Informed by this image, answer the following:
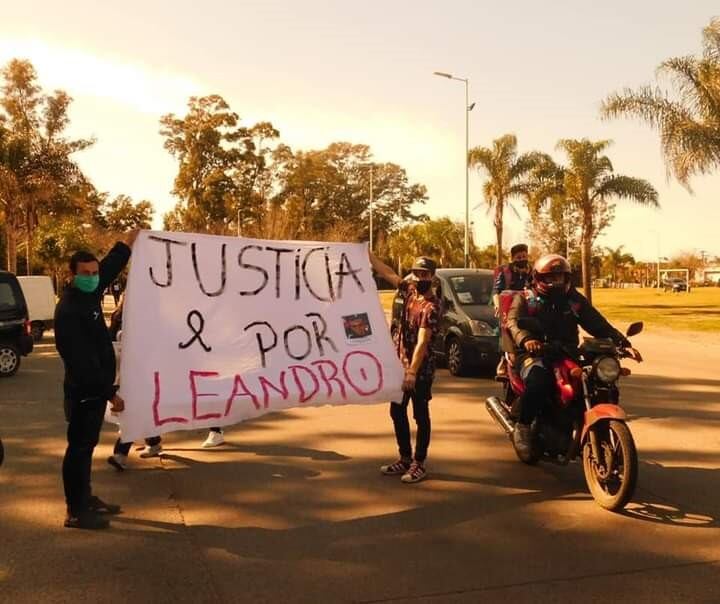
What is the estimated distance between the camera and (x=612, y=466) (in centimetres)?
522

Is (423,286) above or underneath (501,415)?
above

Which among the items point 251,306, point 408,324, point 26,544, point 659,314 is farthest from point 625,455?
point 659,314

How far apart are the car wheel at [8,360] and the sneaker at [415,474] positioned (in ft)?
31.3

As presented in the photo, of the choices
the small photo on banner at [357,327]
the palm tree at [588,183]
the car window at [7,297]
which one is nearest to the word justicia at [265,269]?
the small photo on banner at [357,327]

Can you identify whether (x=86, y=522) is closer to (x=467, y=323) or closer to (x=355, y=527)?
(x=355, y=527)

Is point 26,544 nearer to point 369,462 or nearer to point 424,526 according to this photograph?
point 424,526

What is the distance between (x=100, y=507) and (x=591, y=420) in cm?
333

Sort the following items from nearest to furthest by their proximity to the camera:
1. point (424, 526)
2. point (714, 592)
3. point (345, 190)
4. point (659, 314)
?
point (714, 592) < point (424, 526) < point (659, 314) < point (345, 190)

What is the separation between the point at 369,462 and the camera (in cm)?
664

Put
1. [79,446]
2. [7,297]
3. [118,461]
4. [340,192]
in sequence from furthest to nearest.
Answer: [340,192] < [7,297] < [118,461] < [79,446]

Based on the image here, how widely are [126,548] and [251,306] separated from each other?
2169 mm

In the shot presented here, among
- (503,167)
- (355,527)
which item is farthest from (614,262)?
(355,527)

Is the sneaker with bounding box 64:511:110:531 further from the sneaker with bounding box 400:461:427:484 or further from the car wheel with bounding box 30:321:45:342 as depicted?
the car wheel with bounding box 30:321:45:342

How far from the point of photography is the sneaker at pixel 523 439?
5949 mm
